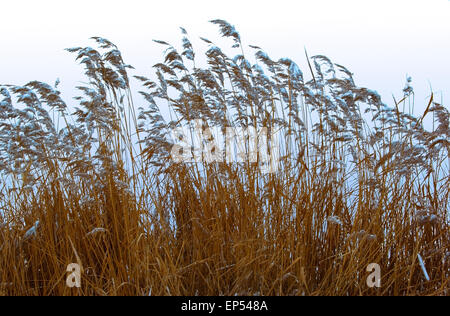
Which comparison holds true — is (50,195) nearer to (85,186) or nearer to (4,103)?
(85,186)

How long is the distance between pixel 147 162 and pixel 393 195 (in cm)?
161

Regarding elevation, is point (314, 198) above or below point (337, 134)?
below

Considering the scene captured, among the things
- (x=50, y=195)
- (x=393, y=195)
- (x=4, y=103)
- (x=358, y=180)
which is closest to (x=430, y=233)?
(x=393, y=195)

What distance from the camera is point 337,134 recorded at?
3.24m

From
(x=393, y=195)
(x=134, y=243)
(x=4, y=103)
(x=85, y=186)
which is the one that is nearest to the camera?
(x=134, y=243)

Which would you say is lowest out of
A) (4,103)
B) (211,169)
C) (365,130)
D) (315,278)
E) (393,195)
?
(315,278)

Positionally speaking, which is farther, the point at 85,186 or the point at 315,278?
the point at 85,186

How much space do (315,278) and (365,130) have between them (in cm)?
111

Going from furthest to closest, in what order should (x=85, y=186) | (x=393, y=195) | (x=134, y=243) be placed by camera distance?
(x=85, y=186) → (x=393, y=195) → (x=134, y=243)

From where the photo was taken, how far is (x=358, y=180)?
125 inches
